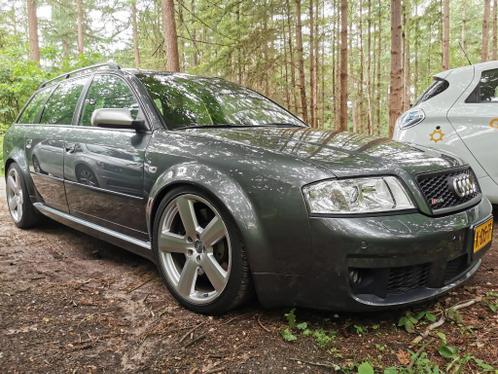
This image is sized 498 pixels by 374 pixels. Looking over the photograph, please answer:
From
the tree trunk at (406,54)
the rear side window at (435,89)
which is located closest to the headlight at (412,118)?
Answer: the rear side window at (435,89)

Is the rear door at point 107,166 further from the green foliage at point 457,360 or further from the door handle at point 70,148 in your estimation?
the green foliage at point 457,360

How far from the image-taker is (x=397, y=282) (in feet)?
6.27

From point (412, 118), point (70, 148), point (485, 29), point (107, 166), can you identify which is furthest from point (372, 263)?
point (485, 29)

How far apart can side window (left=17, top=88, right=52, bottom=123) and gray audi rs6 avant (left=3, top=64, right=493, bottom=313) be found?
1.25 metres

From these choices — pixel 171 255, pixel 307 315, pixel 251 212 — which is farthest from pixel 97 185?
pixel 307 315

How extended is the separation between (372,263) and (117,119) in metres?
1.79

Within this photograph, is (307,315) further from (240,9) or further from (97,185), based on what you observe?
(240,9)

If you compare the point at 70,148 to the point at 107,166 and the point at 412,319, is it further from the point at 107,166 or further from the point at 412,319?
the point at 412,319

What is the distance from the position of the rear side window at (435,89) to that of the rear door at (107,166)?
3.05m

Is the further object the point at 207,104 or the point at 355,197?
the point at 207,104

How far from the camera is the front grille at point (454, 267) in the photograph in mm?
2063

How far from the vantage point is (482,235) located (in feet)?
7.29

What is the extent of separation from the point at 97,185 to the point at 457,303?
252cm

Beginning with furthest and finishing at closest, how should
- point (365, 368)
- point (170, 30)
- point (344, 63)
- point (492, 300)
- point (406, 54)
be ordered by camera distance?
point (406, 54) < point (344, 63) < point (170, 30) < point (492, 300) < point (365, 368)
